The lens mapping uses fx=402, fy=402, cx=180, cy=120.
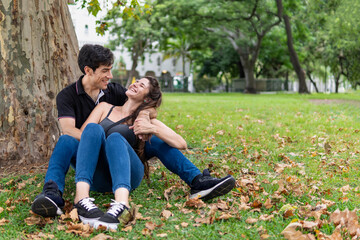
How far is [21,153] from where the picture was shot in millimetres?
5098

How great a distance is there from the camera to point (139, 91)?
400 cm

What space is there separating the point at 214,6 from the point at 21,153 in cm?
2171

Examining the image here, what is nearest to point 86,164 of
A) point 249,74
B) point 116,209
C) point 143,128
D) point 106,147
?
point 106,147

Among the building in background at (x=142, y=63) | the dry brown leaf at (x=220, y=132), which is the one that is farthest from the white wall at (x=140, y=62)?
the dry brown leaf at (x=220, y=132)

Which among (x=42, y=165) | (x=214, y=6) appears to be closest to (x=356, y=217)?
(x=42, y=165)

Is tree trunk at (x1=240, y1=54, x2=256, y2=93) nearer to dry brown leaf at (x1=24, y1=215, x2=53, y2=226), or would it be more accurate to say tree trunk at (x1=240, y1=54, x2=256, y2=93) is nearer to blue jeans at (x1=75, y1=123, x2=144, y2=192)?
blue jeans at (x1=75, y1=123, x2=144, y2=192)

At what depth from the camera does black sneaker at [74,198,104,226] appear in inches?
127

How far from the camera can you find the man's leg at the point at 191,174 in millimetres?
3689

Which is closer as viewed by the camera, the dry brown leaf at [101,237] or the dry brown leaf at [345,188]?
the dry brown leaf at [101,237]

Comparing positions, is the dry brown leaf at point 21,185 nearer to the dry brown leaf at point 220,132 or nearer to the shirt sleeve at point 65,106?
the shirt sleeve at point 65,106

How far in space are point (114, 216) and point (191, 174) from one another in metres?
0.95

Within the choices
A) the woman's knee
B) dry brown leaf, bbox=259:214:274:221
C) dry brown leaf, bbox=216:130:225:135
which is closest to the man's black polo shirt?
the woman's knee

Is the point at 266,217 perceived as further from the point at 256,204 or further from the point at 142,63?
the point at 142,63

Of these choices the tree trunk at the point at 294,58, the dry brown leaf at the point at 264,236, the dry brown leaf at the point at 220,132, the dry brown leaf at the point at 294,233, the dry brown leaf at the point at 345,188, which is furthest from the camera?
the tree trunk at the point at 294,58
